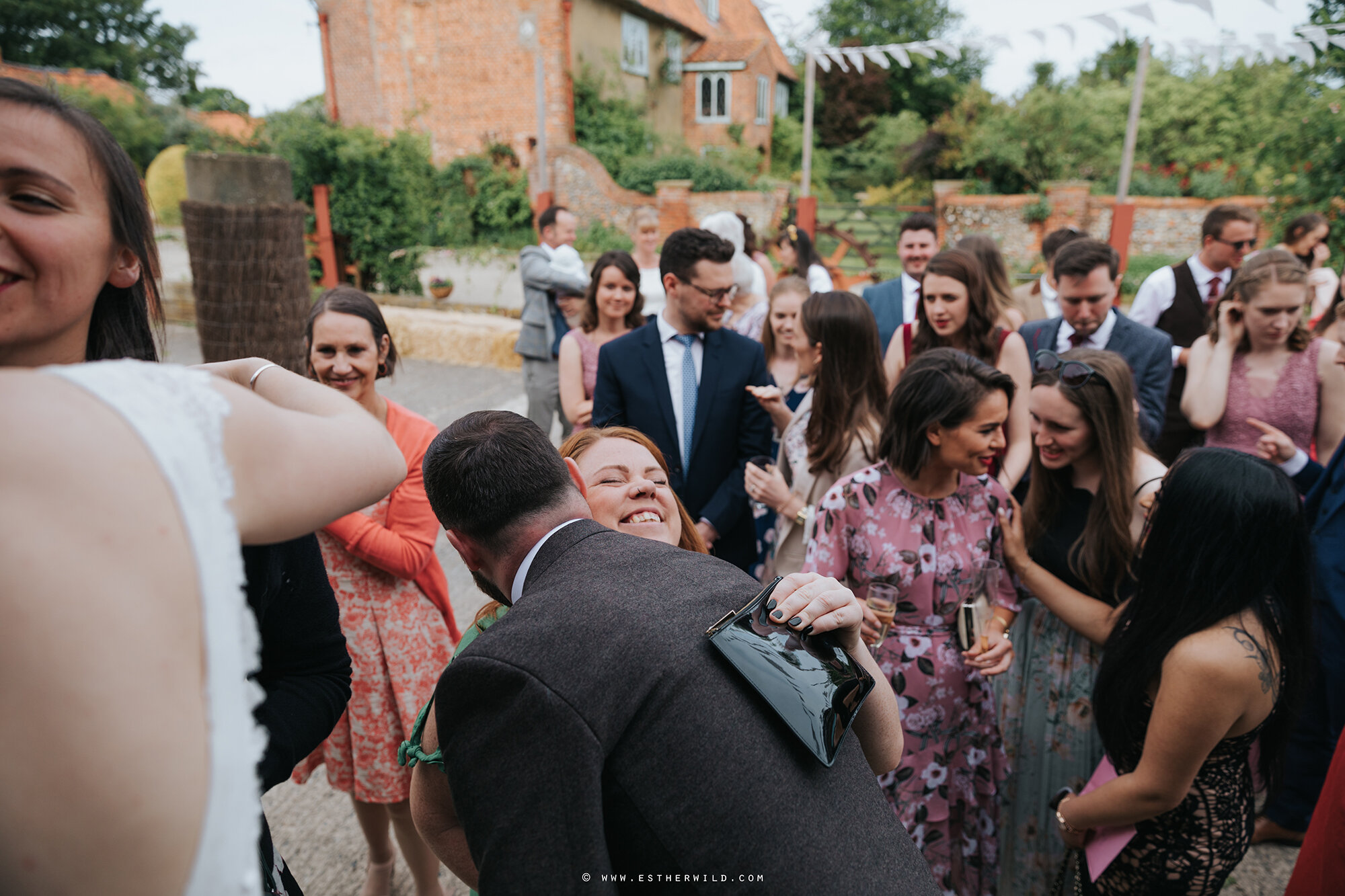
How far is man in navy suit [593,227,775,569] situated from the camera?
3.51 meters

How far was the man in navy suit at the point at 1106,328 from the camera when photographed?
403 centimetres

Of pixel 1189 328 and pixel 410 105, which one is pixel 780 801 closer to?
pixel 1189 328

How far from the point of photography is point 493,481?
135 cm

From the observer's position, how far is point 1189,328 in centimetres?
522

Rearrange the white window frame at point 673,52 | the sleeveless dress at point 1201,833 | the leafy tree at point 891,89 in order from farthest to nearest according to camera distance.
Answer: the leafy tree at point 891,89 → the white window frame at point 673,52 → the sleeveless dress at point 1201,833

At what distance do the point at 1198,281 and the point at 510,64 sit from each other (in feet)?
61.2

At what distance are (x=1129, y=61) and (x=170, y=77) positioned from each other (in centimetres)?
5213

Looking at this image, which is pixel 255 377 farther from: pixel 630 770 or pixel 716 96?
pixel 716 96

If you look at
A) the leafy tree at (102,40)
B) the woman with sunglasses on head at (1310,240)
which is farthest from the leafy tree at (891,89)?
the leafy tree at (102,40)

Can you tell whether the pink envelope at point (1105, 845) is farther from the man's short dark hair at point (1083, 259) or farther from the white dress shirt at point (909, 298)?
the white dress shirt at point (909, 298)

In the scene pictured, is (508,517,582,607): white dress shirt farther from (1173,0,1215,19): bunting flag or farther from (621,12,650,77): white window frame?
(621,12,650,77): white window frame

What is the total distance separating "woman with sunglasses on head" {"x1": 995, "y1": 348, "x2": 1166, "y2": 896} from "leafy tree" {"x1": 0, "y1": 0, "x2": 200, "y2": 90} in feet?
161

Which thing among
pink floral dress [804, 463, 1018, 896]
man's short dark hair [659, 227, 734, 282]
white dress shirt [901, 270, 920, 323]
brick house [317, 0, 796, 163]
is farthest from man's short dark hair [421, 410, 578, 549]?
brick house [317, 0, 796, 163]

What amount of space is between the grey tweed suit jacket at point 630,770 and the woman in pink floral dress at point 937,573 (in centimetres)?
143
